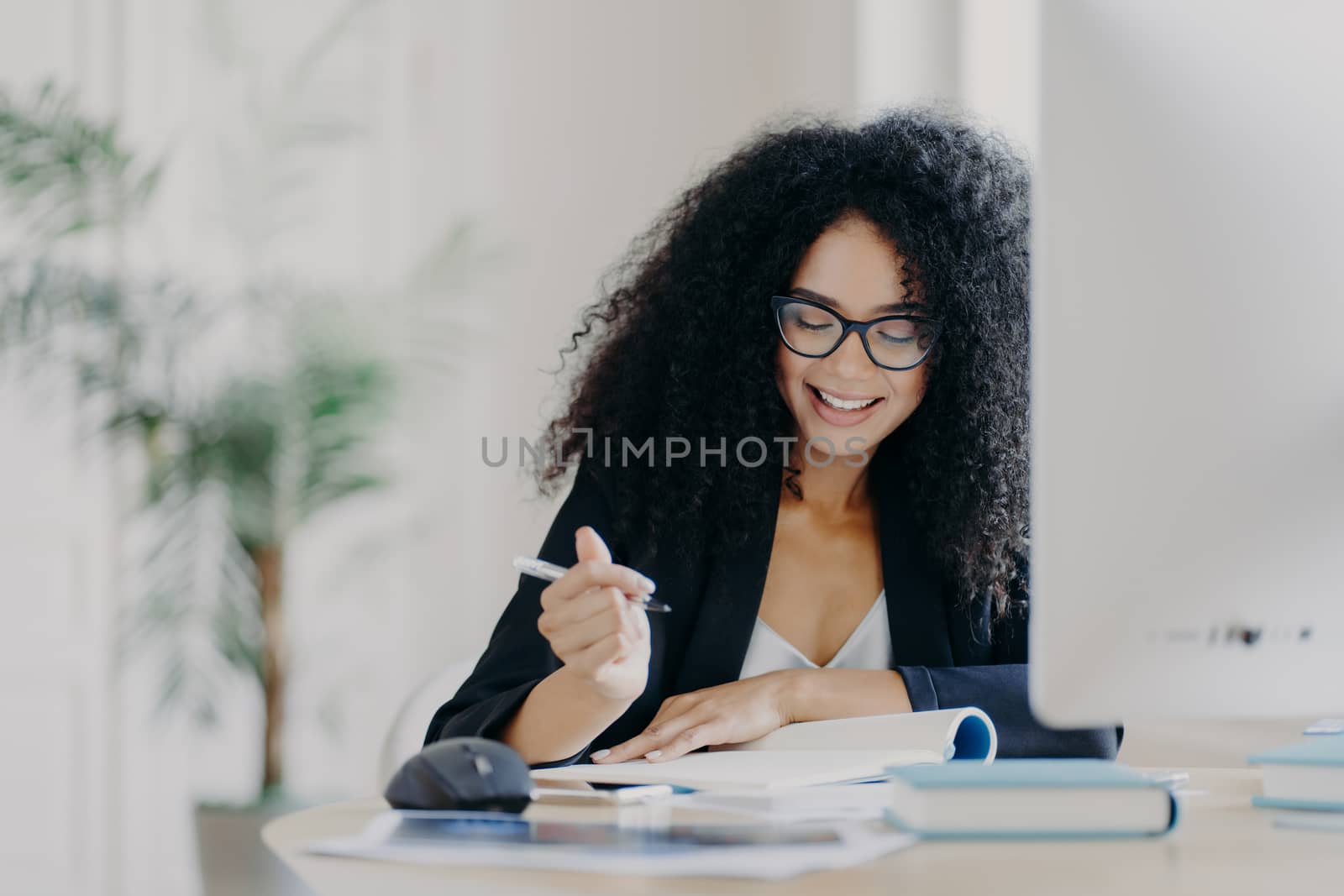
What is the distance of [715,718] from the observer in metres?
1.15

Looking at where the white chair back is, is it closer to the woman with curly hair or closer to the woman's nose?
the woman with curly hair

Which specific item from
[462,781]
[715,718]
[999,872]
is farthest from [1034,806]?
[715,718]

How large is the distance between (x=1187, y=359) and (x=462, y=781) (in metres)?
0.48

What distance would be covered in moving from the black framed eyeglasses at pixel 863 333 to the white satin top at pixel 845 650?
11.0 inches

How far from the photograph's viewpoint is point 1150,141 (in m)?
0.62

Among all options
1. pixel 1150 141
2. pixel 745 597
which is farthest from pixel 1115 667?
pixel 745 597

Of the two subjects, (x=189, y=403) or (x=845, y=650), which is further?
(x=189, y=403)

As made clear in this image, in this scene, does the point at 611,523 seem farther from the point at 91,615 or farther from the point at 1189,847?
the point at 91,615

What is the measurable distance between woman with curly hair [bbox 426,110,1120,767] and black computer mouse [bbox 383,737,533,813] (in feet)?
1.55

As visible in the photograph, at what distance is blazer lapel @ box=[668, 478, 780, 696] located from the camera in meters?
1.35

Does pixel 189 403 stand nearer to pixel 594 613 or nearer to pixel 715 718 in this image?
pixel 715 718

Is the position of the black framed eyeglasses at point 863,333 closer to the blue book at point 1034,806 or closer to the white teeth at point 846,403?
the white teeth at point 846,403

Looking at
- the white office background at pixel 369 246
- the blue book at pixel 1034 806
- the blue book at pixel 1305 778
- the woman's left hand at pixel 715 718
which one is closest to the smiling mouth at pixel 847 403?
the woman's left hand at pixel 715 718

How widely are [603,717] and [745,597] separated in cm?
33
